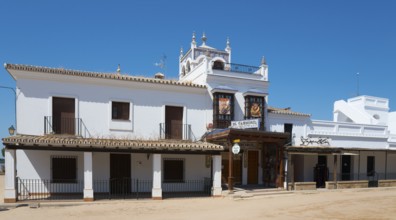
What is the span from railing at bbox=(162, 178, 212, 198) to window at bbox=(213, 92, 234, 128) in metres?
3.34

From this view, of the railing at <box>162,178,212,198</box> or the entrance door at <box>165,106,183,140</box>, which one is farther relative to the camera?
the entrance door at <box>165,106,183,140</box>

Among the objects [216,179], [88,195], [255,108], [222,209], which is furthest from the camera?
[255,108]

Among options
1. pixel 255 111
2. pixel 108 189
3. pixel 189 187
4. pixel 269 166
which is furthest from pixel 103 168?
pixel 269 166

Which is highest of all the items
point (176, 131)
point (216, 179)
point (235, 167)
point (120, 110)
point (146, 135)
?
point (120, 110)

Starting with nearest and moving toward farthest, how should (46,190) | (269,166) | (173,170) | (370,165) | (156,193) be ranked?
(156,193) → (46,190) → (173,170) → (269,166) → (370,165)

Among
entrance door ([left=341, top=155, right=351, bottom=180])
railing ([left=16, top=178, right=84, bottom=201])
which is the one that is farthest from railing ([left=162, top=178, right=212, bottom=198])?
entrance door ([left=341, top=155, right=351, bottom=180])

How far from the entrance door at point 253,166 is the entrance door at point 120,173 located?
7384 mm

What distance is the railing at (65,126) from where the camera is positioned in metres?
15.1

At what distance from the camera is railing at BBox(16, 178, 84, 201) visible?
1435 centimetres

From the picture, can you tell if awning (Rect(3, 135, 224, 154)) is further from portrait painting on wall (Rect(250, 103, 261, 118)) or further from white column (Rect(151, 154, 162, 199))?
portrait painting on wall (Rect(250, 103, 261, 118))

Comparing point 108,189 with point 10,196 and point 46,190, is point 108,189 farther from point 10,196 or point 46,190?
point 10,196

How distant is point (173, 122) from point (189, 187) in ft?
12.5

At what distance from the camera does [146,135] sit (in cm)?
1684

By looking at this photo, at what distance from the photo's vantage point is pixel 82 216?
10.8m
